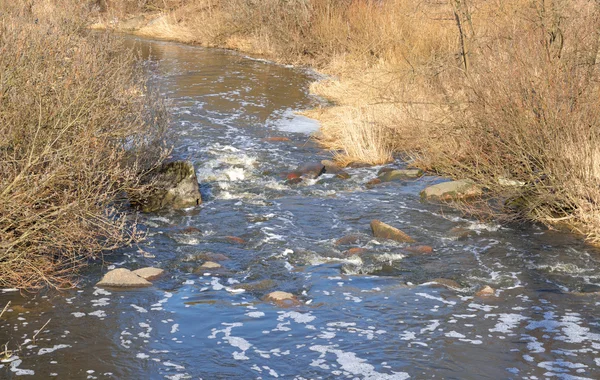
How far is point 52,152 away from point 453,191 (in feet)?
18.7

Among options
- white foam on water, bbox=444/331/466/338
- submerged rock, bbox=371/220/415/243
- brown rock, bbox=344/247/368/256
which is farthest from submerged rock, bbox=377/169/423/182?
white foam on water, bbox=444/331/466/338

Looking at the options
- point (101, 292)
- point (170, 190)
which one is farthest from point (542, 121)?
point (101, 292)

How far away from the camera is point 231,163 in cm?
1238

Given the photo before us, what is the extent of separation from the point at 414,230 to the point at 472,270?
1413 millimetres

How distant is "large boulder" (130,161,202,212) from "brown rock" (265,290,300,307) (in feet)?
11.2

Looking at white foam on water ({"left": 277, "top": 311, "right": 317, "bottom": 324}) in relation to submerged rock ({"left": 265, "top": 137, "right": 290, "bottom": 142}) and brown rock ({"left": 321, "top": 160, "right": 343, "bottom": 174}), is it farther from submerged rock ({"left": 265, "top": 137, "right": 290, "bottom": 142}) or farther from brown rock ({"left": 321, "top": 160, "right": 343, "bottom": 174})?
submerged rock ({"left": 265, "top": 137, "right": 290, "bottom": 142})

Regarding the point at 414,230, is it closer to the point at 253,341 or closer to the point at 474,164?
the point at 474,164

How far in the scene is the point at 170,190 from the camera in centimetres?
1038

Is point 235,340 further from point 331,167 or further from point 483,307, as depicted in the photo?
point 331,167

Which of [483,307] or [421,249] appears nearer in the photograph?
[483,307]

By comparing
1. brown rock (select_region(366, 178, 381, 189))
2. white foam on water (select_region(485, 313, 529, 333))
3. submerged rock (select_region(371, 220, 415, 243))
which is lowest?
white foam on water (select_region(485, 313, 529, 333))

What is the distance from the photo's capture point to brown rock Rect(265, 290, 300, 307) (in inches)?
279

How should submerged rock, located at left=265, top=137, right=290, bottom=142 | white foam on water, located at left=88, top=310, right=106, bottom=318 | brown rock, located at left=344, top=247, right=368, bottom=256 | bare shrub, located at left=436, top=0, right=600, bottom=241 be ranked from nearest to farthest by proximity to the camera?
white foam on water, located at left=88, top=310, right=106, bottom=318 → brown rock, located at left=344, top=247, right=368, bottom=256 → bare shrub, located at left=436, top=0, right=600, bottom=241 → submerged rock, located at left=265, top=137, right=290, bottom=142

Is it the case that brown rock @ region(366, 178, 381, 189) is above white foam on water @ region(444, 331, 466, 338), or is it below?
above
